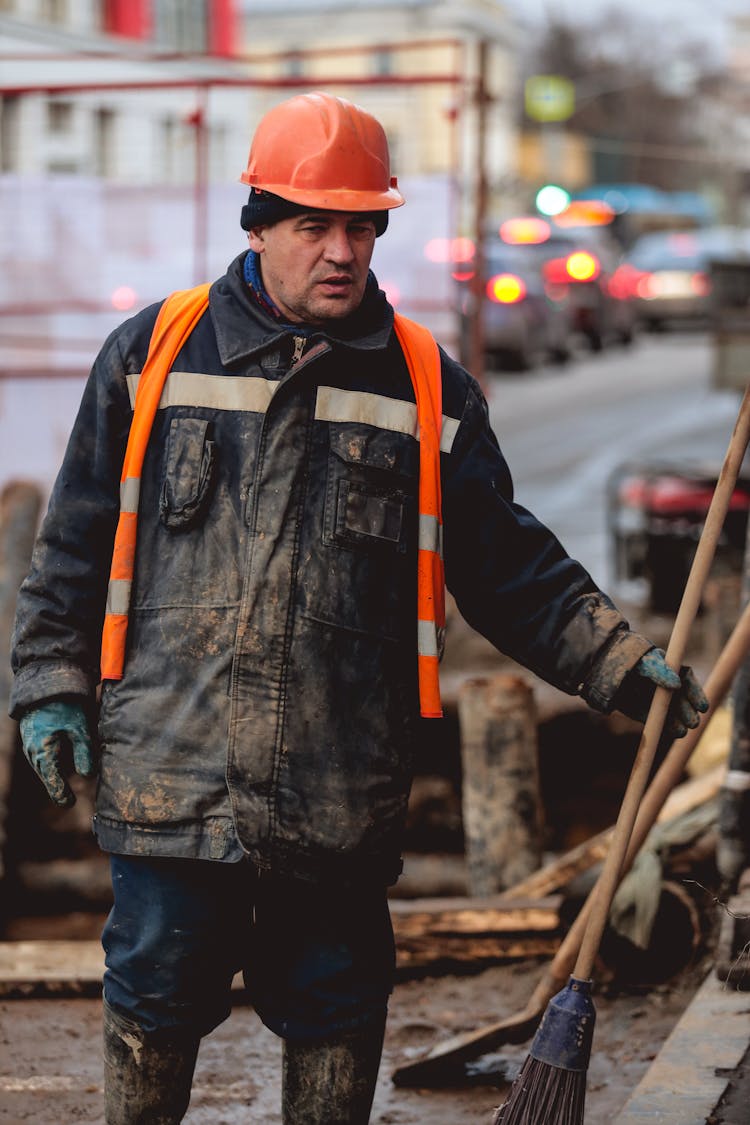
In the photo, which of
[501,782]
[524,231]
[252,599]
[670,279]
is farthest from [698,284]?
[252,599]

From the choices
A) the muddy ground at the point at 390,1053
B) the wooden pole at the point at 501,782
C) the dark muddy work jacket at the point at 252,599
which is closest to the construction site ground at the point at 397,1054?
the muddy ground at the point at 390,1053

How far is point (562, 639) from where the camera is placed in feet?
11.4

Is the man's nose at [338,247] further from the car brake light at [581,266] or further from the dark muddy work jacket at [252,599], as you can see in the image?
the car brake light at [581,266]

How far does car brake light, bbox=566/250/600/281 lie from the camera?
2689cm

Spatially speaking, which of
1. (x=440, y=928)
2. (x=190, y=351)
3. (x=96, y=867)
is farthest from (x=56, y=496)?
(x=96, y=867)

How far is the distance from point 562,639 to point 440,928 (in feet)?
6.59

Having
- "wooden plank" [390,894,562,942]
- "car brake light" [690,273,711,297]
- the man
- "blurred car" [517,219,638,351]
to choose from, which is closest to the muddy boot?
the man

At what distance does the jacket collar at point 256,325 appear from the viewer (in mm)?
3316

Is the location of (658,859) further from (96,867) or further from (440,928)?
(96,867)

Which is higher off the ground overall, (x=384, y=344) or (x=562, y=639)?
(x=384, y=344)

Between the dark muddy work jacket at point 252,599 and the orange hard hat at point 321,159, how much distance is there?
0.20 m

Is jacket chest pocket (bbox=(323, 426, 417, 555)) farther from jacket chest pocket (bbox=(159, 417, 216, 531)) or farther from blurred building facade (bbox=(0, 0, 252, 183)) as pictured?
blurred building facade (bbox=(0, 0, 252, 183))

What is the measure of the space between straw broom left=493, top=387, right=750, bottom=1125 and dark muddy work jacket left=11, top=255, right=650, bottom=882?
5.4 inches

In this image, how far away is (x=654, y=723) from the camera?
11.2 feet
